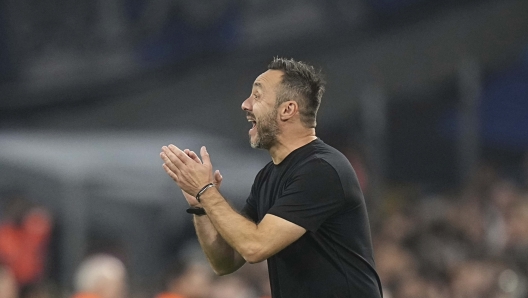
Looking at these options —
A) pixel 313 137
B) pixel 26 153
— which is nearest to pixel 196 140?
pixel 26 153

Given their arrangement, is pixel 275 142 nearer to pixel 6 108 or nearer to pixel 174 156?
pixel 174 156

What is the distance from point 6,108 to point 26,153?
2.79m

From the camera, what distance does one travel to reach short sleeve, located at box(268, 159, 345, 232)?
3.33 m

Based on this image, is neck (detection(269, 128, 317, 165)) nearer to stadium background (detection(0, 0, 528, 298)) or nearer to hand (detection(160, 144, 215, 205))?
hand (detection(160, 144, 215, 205))

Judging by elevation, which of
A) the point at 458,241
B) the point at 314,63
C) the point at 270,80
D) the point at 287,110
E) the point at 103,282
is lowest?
the point at 458,241

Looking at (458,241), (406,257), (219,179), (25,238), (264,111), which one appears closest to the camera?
(264,111)

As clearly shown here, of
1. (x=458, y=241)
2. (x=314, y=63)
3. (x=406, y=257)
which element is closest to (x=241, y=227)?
(x=406, y=257)

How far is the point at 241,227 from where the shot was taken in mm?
3309

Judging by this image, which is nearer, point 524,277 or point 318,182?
point 318,182

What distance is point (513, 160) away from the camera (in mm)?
11250

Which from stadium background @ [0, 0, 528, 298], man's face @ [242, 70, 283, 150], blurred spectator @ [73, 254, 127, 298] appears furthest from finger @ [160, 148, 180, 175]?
stadium background @ [0, 0, 528, 298]

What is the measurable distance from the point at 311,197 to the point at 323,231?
152 millimetres

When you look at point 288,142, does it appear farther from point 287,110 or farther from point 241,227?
point 241,227

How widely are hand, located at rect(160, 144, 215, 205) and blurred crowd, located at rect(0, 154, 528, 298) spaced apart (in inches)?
82.0
